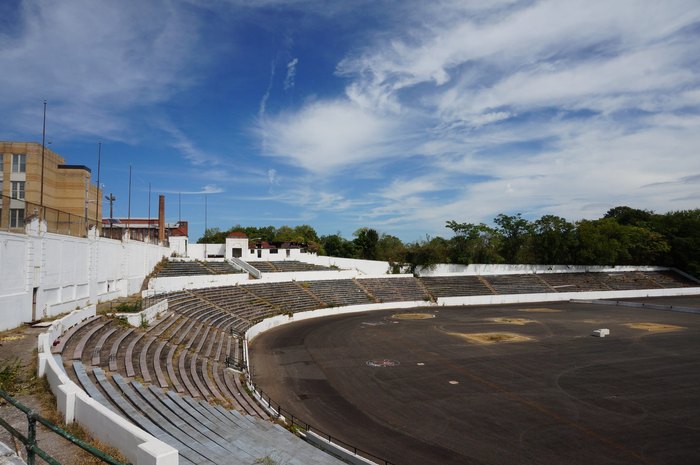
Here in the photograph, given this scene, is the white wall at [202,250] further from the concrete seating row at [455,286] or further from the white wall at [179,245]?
the concrete seating row at [455,286]

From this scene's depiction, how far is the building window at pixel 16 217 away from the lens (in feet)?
57.9

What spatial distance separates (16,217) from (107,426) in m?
14.8

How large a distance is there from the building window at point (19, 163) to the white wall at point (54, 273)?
28.6 metres

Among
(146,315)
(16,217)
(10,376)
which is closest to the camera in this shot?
(10,376)

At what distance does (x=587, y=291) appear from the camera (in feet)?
226

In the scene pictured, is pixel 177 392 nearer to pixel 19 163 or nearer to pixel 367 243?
pixel 19 163

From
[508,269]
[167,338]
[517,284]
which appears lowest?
[517,284]

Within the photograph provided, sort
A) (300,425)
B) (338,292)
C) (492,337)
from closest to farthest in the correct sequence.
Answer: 1. (300,425)
2. (492,337)
3. (338,292)

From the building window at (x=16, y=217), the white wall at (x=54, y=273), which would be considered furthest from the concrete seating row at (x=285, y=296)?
the building window at (x=16, y=217)

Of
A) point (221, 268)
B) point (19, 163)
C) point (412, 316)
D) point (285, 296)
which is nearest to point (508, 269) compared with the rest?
point (412, 316)

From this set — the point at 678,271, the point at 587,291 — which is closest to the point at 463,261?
the point at 587,291

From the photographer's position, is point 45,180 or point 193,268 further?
point 45,180

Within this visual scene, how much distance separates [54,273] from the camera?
20938 mm

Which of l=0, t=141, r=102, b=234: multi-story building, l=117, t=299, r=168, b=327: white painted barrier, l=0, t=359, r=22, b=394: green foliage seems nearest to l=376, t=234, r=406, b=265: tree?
l=0, t=141, r=102, b=234: multi-story building
